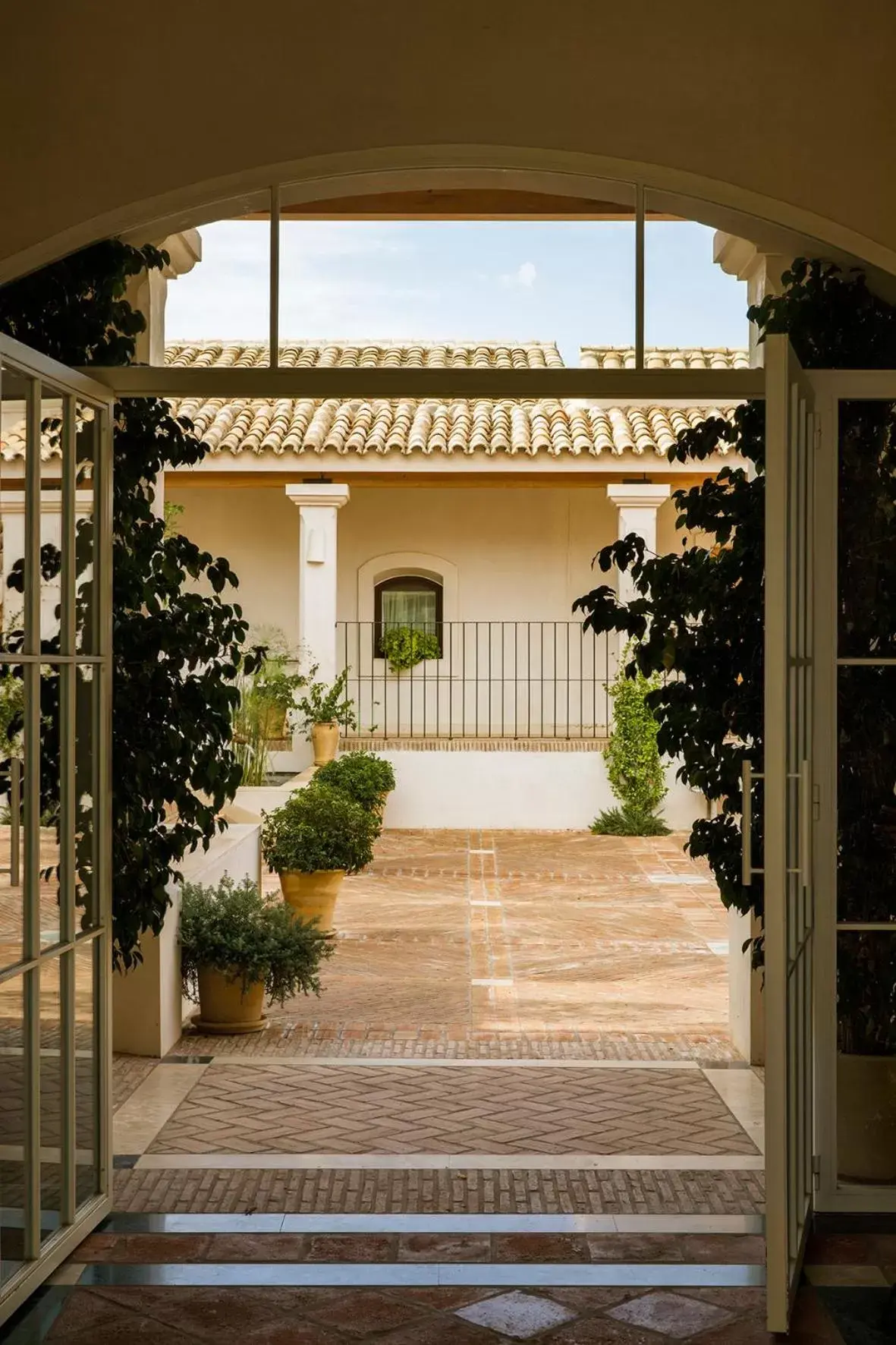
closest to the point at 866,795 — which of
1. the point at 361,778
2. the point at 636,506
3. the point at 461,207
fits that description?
the point at 461,207

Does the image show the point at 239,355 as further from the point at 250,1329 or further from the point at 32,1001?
the point at 250,1329

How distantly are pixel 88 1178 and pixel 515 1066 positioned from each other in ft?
8.19

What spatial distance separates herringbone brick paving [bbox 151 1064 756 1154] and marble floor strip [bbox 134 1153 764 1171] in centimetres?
5

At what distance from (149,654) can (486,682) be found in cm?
1276

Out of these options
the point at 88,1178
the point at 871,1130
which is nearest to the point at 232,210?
the point at 88,1178

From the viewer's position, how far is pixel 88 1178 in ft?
13.4

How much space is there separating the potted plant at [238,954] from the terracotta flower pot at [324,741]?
804cm

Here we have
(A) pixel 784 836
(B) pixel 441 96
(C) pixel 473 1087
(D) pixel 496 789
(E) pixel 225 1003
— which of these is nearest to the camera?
(A) pixel 784 836

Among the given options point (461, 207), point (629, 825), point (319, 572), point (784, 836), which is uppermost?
point (461, 207)

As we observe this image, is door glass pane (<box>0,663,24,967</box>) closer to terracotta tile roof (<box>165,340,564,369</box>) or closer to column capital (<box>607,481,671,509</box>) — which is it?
terracotta tile roof (<box>165,340,564,369</box>)

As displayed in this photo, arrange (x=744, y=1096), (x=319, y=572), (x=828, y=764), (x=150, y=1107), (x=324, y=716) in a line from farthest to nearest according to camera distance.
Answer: (x=319, y=572)
(x=324, y=716)
(x=744, y=1096)
(x=150, y=1107)
(x=828, y=764)

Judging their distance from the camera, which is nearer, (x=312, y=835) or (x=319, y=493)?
(x=312, y=835)

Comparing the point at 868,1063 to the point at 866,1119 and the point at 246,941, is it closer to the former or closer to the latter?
the point at 866,1119

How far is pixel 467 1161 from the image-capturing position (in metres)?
4.80
